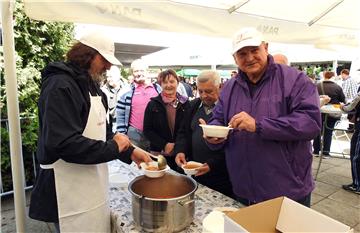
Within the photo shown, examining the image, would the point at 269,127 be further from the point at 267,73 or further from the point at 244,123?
the point at 267,73

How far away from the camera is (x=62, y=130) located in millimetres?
1133

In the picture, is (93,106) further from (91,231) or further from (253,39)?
(253,39)

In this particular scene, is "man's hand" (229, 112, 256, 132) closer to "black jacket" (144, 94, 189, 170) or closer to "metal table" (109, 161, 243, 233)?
"metal table" (109, 161, 243, 233)

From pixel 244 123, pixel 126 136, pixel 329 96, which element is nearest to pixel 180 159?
pixel 126 136

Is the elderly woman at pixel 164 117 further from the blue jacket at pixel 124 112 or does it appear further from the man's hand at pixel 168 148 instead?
the blue jacket at pixel 124 112

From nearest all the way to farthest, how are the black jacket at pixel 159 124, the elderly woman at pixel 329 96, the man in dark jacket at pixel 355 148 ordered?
the black jacket at pixel 159 124 < the man in dark jacket at pixel 355 148 < the elderly woman at pixel 329 96

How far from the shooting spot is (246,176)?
1449mm

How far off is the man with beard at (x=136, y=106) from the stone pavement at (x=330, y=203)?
126 cm

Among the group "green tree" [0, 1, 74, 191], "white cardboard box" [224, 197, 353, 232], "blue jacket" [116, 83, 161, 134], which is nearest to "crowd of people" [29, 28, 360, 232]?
"white cardboard box" [224, 197, 353, 232]

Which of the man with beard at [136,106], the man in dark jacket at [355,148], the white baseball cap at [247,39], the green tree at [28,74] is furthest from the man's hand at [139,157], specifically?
the man in dark jacket at [355,148]

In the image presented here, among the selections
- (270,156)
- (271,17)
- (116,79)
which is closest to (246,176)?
(270,156)

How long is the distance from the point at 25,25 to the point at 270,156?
3563mm

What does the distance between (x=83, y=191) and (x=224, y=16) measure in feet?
5.27

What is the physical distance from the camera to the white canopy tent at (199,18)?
1503 millimetres
